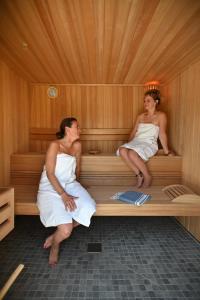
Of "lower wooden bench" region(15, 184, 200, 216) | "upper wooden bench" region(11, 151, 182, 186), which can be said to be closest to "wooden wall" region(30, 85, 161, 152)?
"upper wooden bench" region(11, 151, 182, 186)

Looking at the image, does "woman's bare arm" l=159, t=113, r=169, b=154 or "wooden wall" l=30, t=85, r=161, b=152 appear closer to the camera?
"woman's bare arm" l=159, t=113, r=169, b=154

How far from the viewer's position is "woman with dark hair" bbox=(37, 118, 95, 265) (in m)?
1.70

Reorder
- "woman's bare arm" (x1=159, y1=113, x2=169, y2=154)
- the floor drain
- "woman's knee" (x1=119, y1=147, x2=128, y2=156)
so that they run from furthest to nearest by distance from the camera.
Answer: "woman's bare arm" (x1=159, y1=113, x2=169, y2=154)
"woman's knee" (x1=119, y1=147, x2=128, y2=156)
the floor drain

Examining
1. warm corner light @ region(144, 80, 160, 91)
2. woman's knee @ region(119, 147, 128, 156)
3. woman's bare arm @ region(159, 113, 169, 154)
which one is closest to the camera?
woman's knee @ region(119, 147, 128, 156)

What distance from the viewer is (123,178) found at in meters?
2.54

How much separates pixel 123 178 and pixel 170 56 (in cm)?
141

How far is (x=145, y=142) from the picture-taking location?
264 centimetres

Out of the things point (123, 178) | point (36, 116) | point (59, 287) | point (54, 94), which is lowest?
point (59, 287)

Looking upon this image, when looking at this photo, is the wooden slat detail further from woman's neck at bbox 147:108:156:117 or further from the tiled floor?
woman's neck at bbox 147:108:156:117

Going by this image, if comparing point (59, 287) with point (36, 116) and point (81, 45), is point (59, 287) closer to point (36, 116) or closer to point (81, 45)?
point (81, 45)

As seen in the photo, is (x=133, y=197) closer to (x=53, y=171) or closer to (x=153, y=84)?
(x=53, y=171)

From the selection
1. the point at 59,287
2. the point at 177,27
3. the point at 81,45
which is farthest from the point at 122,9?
the point at 59,287

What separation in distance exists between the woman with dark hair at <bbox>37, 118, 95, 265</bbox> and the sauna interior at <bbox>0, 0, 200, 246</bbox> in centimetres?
24

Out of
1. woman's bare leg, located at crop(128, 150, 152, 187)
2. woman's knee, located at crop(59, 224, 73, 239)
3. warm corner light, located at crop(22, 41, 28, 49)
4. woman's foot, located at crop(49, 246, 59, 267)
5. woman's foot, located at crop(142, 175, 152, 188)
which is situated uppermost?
warm corner light, located at crop(22, 41, 28, 49)
